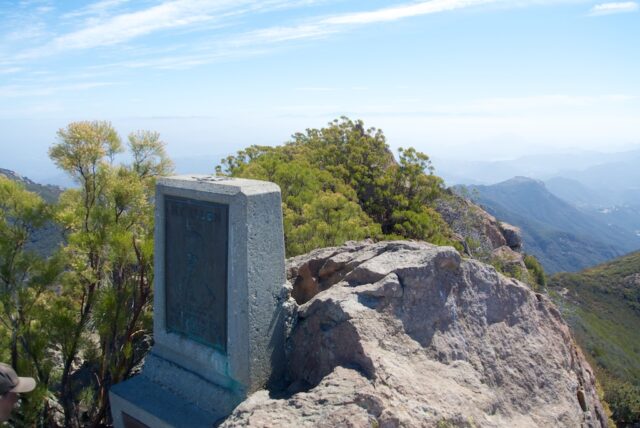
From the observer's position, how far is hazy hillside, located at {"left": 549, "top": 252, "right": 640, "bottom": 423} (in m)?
26.8

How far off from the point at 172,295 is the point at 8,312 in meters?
2.07

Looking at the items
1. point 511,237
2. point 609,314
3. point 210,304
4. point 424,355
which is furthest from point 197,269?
point 609,314

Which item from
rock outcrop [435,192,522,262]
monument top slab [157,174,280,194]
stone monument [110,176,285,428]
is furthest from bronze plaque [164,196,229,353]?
rock outcrop [435,192,522,262]

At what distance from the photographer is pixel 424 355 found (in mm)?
4973

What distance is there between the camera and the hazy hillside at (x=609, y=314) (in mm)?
26844

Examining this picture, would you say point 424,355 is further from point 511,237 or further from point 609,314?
point 609,314

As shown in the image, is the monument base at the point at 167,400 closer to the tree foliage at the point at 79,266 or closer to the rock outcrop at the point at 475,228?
the tree foliage at the point at 79,266

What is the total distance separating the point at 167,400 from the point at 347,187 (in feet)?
29.9

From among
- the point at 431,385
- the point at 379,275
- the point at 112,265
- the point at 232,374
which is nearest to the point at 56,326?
the point at 112,265

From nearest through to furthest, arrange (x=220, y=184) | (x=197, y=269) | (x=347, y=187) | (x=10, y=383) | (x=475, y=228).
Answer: (x=10, y=383) → (x=220, y=184) → (x=197, y=269) → (x=347, y=187) → (x=475, y=228)

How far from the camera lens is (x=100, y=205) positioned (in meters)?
6.66

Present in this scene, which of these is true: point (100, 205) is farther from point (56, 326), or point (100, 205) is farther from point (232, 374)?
point (232, 374)

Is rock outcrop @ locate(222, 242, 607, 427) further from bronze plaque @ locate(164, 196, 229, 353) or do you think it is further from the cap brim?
the cap brim

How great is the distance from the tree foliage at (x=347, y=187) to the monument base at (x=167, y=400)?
14.1ft
